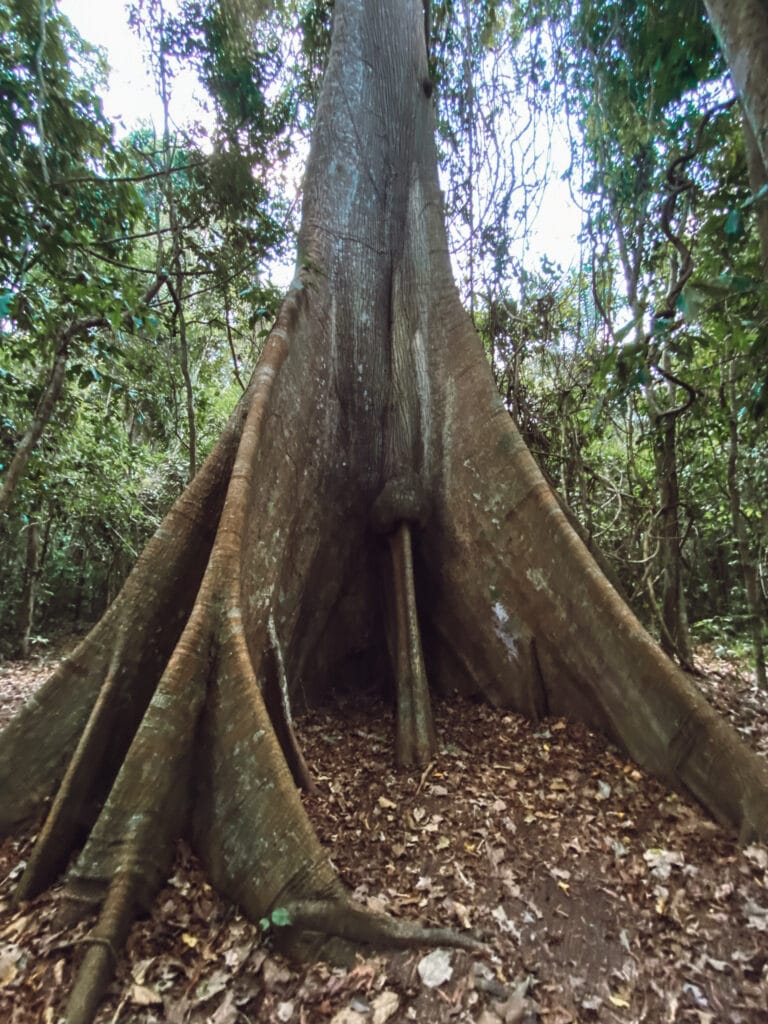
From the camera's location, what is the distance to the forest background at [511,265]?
3.41 m

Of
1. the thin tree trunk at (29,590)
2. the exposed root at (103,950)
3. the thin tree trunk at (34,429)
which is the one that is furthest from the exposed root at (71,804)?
the thin tree trunk at (29,590)

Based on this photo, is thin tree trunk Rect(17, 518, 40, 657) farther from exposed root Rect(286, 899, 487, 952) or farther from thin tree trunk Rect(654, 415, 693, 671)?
thin tree trunk Rect(654, 415, 693, 671)

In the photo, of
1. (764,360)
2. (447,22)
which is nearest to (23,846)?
(764,360)

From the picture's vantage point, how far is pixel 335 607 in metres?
4.27

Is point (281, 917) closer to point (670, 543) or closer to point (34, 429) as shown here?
point (670, 543)

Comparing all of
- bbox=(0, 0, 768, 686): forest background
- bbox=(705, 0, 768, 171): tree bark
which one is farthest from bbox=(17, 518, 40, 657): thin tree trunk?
bbox=(705, 0, 768, 171): tree bark

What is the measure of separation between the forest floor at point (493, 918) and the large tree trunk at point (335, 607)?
0.12 metres

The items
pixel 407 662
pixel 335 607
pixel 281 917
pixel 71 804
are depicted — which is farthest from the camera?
pixel 335 607

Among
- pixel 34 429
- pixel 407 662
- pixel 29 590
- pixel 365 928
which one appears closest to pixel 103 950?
pixel 365 928

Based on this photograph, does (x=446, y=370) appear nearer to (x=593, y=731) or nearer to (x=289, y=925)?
(x=593, y=731)

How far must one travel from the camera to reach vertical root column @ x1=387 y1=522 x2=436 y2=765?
344 cm

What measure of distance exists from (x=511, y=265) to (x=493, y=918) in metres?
7.41

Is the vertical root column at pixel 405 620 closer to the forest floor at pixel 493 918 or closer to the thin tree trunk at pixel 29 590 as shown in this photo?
the forest floor at pixel 493 918

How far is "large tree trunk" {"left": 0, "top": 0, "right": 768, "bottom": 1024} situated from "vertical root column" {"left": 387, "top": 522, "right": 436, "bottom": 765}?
0.07 feet
